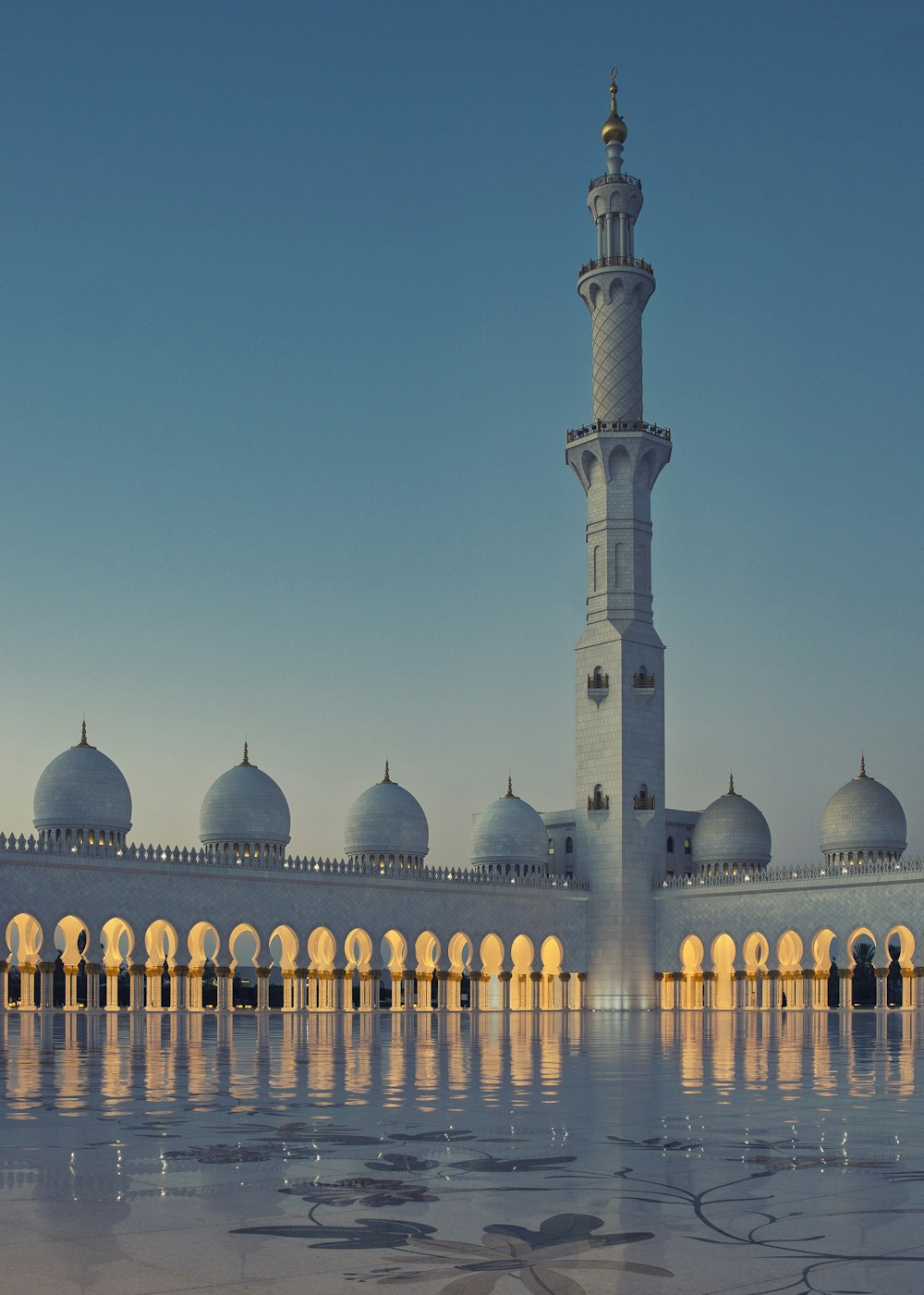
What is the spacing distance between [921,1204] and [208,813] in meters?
44.2

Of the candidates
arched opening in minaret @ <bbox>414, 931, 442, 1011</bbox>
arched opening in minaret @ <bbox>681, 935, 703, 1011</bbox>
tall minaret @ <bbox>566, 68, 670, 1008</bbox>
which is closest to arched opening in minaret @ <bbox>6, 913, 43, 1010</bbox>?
arched opening in minaret @ <bbox>414, 931, 442, 1011</bbox>

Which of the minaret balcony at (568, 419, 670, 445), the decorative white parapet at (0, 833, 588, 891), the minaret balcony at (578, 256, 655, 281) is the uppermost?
the minaret balcony at (578, 256, 655, 281)

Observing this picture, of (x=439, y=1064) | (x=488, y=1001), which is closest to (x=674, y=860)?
(x=488, y=1001)

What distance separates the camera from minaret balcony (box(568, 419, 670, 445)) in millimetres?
49906

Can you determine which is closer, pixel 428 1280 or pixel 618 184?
pixel 428 1280

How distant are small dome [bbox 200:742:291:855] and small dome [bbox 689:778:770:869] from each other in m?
14.6

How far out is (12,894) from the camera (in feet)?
130

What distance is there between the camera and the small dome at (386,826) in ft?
165

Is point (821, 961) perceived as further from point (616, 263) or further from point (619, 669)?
point (616, 263)

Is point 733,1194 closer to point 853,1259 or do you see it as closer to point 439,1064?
point 853,1259

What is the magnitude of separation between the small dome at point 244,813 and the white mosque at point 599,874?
68 millimetres

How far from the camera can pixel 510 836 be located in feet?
173

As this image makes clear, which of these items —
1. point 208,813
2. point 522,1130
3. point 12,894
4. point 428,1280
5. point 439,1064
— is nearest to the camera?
point 428,1280

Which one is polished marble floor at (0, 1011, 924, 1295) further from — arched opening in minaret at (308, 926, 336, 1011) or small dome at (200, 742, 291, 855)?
small dome at (200, 742, 291, 855)
